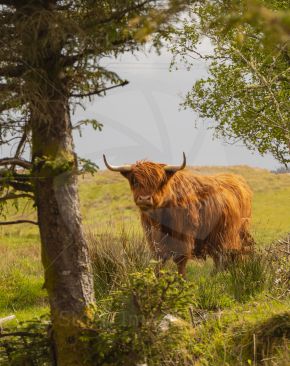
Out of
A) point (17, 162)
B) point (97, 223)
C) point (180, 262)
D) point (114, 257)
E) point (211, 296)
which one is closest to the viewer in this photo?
point (17, 162)

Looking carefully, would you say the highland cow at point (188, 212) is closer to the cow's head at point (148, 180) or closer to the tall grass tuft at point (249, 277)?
the cow's head at point (148, 180)

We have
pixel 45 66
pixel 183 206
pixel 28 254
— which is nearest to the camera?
pixel 45 66

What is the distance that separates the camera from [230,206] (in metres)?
10.9

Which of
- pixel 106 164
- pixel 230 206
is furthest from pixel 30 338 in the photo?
pixel 230 206

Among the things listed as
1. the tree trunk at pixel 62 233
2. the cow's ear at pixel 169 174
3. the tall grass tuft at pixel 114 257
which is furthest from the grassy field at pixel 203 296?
the cow's ear at pixel 169 174

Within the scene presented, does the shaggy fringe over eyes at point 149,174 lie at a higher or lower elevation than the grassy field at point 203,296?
higher

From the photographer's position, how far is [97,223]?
43.4 feet

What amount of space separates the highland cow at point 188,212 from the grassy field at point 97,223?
46 centimetres

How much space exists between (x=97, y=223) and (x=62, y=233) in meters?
8.24

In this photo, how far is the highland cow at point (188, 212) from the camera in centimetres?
907

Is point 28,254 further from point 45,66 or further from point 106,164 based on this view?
point 45,66

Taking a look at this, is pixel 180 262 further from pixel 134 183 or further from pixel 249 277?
pixel 134 183

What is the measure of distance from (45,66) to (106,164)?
394 cm

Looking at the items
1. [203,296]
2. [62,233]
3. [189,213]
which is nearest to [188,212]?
[189,213]
